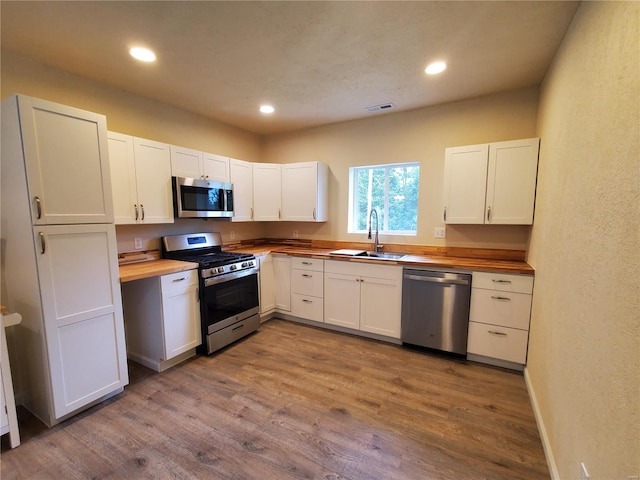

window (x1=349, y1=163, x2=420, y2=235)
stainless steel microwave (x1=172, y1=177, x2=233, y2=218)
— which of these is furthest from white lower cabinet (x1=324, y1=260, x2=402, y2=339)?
stainless steel microwave (x1=172, y1=177, x2=233, y2=218)

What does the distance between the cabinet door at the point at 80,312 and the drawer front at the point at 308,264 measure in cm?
188

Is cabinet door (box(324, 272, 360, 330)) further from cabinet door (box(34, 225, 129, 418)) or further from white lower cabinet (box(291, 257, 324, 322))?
cabinet door (box(34, 225, 129, 418))

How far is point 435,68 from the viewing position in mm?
2326

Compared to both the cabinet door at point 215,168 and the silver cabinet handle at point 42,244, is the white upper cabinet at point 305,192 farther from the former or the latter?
the silver cabinet handle at point 42,244

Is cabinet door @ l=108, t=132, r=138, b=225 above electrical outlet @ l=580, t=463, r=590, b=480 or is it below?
above

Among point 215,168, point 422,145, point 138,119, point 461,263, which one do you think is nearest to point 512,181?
point 461,263

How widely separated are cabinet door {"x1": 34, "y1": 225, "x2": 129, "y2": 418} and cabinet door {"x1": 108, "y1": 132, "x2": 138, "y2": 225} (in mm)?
557

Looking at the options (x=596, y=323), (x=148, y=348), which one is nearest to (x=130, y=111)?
(x=148, y=348)

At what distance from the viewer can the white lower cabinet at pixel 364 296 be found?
115 inches

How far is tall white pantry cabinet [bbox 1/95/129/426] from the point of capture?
167 centimetres

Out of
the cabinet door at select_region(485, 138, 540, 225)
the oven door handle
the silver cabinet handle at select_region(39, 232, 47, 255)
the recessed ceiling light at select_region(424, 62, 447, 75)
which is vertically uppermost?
the recessed ceiling light at select_region(424, 62, 447, 75)

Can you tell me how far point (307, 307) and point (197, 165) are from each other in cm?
212

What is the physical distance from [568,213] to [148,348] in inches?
132

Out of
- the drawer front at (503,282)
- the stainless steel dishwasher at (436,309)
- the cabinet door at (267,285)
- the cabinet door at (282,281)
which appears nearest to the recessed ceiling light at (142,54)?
the cabinet door at (267,285)
